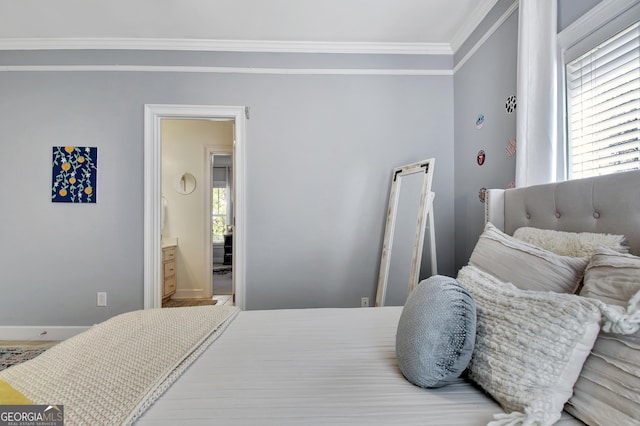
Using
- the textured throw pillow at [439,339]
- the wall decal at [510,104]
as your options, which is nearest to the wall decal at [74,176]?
the textured throw pillow at [439,339]

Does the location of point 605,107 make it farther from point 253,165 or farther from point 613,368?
point 253,165

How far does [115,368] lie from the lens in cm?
87

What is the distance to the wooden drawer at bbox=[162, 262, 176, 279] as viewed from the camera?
3770 millimetres

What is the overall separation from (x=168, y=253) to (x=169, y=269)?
0.72 ft

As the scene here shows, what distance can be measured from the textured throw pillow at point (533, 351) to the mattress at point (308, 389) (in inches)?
2.6

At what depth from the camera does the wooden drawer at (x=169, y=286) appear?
378cm

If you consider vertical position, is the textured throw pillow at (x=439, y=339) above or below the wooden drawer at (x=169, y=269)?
above

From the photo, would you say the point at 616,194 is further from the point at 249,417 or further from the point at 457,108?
the point at 457,108

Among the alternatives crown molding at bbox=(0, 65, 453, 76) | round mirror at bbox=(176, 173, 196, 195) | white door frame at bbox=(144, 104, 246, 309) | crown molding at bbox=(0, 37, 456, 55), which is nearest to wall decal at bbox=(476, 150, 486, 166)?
crown molding at bbox=(0, 65, 453, 76)

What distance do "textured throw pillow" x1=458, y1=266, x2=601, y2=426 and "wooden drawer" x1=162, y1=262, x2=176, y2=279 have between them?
3832 millimetres

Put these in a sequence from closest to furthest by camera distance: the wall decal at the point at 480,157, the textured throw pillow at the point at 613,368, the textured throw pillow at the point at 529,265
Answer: the textured throw pillow at the point at 613,368 → the textured throw pillow at the point at 529,265 → the wall decal at the point at 480,157

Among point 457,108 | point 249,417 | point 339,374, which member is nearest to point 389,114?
point 457,108

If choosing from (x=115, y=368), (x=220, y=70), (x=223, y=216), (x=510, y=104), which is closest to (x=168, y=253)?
(x=220, y=70)

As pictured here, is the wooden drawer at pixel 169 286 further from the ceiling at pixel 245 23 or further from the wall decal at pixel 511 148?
the wall decal at pixel 511 148
